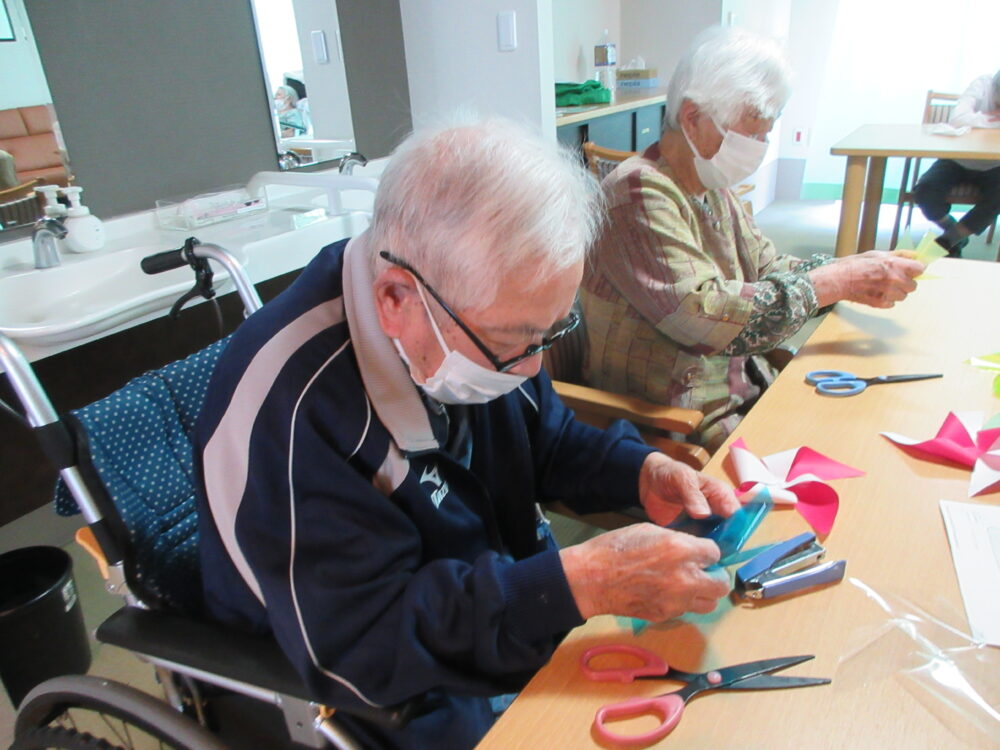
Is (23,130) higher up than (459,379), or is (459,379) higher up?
(23,130)

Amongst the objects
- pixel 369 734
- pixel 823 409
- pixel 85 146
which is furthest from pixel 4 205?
pixel 823 409

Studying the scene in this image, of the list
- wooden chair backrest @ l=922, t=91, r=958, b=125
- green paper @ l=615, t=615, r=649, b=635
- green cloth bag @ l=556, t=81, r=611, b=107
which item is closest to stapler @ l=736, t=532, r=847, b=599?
green paper @ l=615, t=615, r=649, b=635

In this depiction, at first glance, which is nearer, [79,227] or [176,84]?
[79,227]

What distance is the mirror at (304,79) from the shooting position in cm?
245

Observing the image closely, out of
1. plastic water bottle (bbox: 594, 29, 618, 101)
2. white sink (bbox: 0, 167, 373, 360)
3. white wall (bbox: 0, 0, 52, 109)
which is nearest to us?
white sink (bbox: 0, 167, 373, 360)

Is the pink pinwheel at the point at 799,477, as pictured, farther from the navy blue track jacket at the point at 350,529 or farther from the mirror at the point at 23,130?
the mirror at the point at 23,130

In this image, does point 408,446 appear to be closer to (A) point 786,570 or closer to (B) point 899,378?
(A) point 786,570

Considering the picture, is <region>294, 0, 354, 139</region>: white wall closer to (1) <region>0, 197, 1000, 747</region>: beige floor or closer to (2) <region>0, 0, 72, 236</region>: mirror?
(2) <region>0, 0, 72, 236</region>: mirror

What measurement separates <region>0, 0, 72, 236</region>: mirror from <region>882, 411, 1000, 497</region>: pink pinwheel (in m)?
2.08

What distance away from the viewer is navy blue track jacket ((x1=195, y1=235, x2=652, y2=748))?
704 millimetres

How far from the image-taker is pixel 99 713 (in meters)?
0.91

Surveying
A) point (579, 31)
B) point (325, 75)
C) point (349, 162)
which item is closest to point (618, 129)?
point (579, 31)

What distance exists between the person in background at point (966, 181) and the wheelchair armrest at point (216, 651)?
4159 mm

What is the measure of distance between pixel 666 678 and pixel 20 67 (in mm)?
2072
